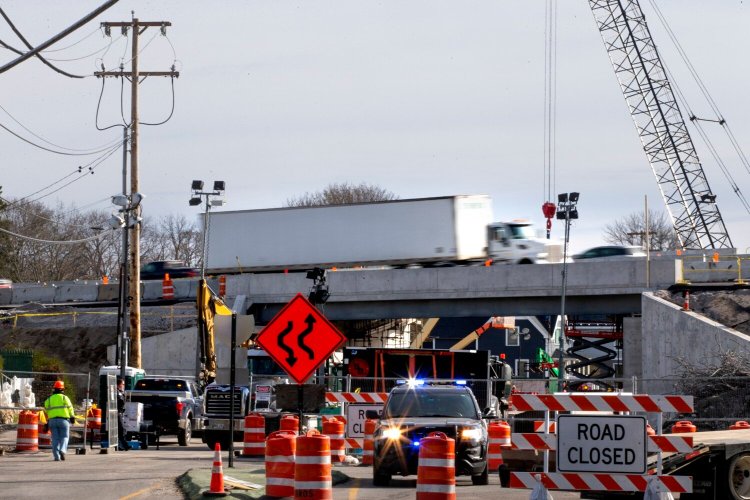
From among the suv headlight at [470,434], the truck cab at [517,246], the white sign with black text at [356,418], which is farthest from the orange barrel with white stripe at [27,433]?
the truck cab at [517,246]

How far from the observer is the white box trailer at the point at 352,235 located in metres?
56.7

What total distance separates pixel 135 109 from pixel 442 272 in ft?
53.1

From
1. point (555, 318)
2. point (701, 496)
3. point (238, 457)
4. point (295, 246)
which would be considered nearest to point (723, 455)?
point (701, 496)

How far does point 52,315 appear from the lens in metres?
70.2

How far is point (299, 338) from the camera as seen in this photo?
18.5 metres

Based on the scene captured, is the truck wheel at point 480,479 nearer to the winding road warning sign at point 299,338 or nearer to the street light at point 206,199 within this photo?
the winding road warning sign at point 299,338

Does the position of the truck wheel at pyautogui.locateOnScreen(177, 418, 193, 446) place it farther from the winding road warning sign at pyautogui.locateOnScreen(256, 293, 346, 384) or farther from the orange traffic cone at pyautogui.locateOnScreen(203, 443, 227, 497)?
the orange traffic cone at pyautogui.locateOnScreen(203, 443, 227, 497)

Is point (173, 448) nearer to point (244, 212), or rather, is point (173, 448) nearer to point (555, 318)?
point (244, 212)

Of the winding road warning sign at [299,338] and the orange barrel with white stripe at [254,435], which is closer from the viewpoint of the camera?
the winding road warning sign at [299,338]

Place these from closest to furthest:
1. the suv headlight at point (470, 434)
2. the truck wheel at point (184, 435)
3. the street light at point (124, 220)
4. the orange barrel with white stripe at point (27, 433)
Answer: the suv headlight at point (470, 434)
the orange barrel with white stripe at point (27, 433)
the truck wheel at point (184, 435)
the street light at point (124, 220)

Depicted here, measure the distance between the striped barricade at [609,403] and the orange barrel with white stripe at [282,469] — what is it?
3.83 metres

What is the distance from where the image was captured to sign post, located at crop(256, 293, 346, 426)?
18406mm

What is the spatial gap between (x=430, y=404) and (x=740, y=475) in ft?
22.8

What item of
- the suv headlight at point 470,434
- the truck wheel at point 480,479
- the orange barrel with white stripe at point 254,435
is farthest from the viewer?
the orange barrel with white stripe at point 254,435
